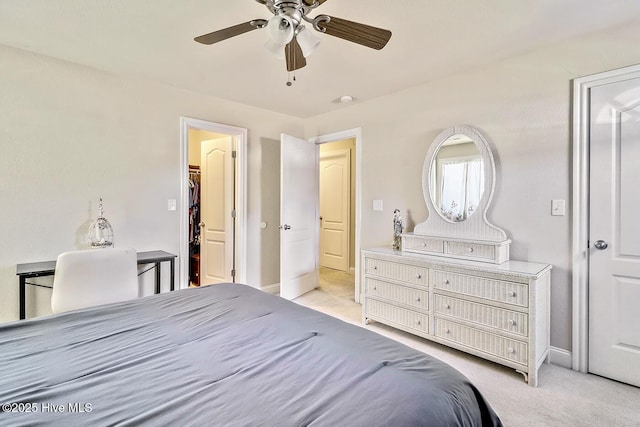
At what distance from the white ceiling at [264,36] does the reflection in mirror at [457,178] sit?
2.30 ft

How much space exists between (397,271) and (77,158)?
3.02 metres

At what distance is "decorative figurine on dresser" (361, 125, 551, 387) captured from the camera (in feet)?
7.01

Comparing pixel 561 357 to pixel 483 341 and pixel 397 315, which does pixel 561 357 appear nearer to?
pixel 483 341

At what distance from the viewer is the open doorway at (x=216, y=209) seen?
348 cm

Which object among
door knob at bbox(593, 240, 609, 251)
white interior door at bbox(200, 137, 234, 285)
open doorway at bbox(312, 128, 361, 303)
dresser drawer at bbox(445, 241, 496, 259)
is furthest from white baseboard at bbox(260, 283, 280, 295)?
door knob at bbox(593, 240, 609, 251)

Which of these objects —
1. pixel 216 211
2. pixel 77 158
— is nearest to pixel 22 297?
pixel 77 158

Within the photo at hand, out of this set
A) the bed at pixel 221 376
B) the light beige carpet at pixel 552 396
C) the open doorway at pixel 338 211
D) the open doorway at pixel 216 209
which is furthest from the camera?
the open doorway at pixel 338 211

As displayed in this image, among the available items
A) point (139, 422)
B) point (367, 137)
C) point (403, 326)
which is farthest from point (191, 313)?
point (367, 137)

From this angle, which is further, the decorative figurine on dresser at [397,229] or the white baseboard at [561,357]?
the decorative figurine on dresser at [397,229]

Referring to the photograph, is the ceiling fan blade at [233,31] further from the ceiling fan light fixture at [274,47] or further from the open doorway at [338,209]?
the open doorway at [338,209]

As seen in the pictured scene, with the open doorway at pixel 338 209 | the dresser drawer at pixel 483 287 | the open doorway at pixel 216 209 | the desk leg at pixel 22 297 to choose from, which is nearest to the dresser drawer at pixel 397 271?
the dresser drawer at pixel 483 287

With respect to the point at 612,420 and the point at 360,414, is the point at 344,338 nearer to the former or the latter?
the point at 360,414

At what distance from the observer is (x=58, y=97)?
2.64 m

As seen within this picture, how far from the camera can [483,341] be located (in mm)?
2285
